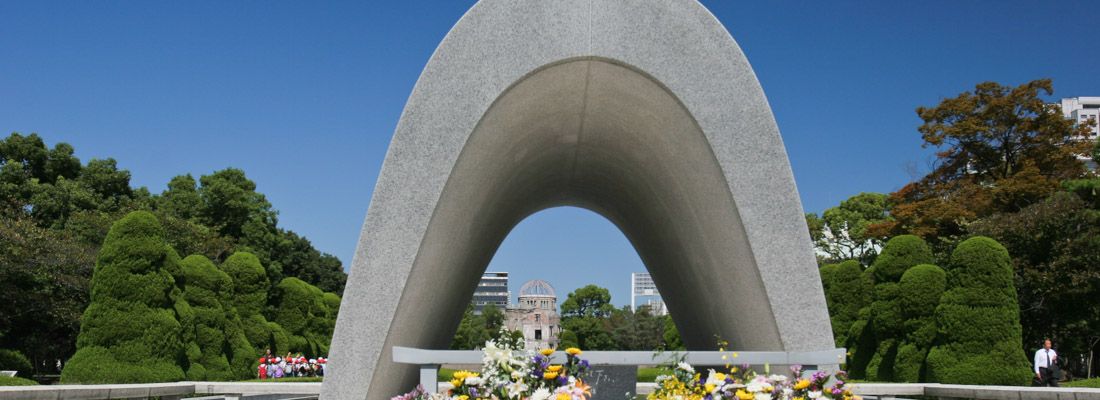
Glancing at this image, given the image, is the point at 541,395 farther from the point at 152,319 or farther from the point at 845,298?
the point at 845,298

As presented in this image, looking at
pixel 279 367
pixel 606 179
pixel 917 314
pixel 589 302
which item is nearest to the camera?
pixel 606 179

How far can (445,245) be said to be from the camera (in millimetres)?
7293

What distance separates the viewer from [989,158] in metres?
26.3

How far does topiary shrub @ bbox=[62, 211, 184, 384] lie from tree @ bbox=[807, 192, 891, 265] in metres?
31.2

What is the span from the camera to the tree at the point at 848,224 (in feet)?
131

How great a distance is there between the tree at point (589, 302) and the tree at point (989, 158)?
157 ft

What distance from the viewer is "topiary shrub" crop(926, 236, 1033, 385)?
12359 mm

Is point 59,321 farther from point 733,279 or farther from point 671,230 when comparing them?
point 733,279

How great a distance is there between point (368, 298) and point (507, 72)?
1952 millimetres

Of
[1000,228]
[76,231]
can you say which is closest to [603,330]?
[76,231]

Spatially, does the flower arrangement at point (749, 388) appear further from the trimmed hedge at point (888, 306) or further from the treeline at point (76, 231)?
the treeline at point (76, 231)

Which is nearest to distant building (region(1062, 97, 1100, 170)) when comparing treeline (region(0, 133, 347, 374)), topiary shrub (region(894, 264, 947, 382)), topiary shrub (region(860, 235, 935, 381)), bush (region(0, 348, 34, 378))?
treeline (region(0, 133, 347, 374))

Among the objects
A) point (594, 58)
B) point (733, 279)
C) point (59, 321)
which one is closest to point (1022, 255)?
point (733, 279)

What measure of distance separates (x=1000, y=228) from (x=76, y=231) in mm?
25777
